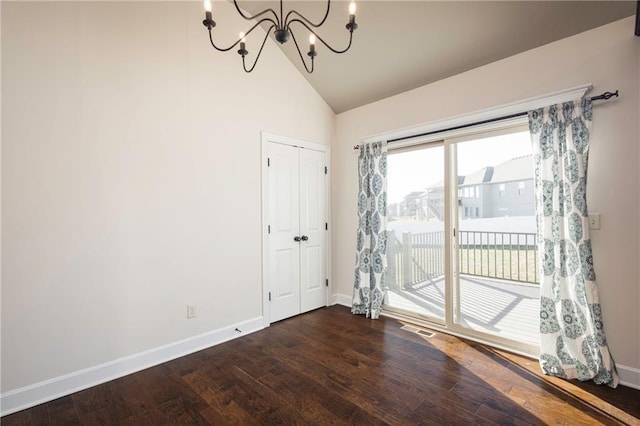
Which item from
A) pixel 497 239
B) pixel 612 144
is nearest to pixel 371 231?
pixel 497 239

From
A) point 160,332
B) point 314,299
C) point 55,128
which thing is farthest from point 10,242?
point 314,299

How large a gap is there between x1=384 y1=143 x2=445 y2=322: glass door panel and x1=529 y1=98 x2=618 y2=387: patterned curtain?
3.18ft

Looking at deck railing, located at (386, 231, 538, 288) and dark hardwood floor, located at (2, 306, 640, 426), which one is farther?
deck railing, located at (386, 231, 538, 288)

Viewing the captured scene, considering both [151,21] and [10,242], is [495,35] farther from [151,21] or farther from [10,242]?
[10,242]

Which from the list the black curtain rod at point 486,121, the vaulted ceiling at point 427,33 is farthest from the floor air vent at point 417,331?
the vaulted ceiling at point 427,33

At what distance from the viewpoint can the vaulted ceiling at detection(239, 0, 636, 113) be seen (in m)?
2.30

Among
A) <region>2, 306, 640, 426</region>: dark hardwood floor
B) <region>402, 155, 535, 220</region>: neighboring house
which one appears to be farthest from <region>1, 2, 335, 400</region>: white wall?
<region>402, 155, 535, 220</region>: neighboring house

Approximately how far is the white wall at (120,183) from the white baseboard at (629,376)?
10.3 ft

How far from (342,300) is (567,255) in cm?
260

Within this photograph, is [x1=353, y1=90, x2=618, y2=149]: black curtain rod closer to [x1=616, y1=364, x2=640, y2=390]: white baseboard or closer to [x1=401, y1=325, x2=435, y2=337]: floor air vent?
[x1=616, y1=364, x2=640, y2=390]: white baseboard

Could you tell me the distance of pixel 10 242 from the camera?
6.54 feet

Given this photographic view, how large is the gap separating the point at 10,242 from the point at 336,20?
3224mm

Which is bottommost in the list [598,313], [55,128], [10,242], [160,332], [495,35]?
[160,332]

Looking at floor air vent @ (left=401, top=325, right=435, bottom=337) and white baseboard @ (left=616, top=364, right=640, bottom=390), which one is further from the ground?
white baseboard @ (left=616, top=364, right=640, bottom=390)
